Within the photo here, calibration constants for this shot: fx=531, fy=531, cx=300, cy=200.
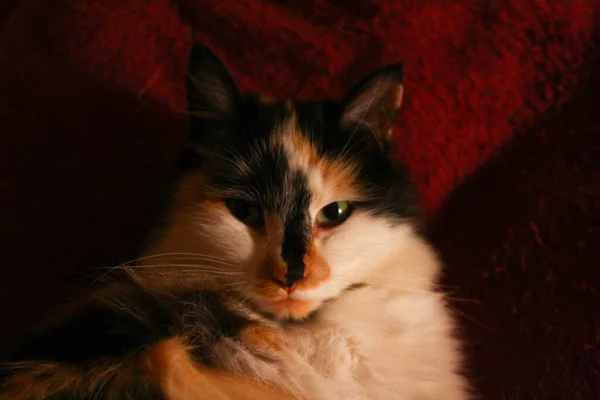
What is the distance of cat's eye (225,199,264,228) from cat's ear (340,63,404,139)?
0.68 ft

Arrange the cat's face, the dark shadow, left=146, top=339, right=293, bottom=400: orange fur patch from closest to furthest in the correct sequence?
1. left=146, top=339, right=293, bottom=400: orange fur patch
2. the cat's face
3. the dark shadow

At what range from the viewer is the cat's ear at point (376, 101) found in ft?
2.84

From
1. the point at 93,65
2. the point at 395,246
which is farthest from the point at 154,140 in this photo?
the point at 395,246

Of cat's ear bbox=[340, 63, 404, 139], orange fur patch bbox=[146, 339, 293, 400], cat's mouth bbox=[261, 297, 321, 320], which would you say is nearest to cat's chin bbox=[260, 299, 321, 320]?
cat's mouth bbox=[261, 297, 321, 320]

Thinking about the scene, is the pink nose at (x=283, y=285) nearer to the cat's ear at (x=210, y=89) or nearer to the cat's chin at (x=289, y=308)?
the cat's chin at (x=289, y=308)

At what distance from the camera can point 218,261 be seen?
80 cm

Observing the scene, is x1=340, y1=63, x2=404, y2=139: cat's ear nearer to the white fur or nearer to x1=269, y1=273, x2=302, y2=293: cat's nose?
the white fur

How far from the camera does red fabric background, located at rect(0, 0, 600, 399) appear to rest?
1.07 metres

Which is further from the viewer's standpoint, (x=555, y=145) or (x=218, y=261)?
(x=555, y=145)

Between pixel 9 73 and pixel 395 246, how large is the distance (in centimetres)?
88

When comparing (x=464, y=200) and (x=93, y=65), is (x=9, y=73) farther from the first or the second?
(x=464, y=200)

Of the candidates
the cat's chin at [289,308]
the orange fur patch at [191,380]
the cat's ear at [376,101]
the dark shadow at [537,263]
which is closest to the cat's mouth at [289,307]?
the cat's chin at [289,308]

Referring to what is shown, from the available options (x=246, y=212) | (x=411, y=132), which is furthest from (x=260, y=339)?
(x=411, y=132)

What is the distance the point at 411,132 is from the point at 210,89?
515 mm
